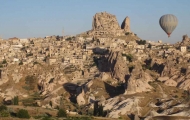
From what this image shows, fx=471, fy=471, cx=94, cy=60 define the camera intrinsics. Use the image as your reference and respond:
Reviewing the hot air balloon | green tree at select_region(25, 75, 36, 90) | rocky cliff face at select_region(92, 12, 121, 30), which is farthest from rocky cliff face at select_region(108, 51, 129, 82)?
rocky cliff face at select_region(92, 12, 121, 30)

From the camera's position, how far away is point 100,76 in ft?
234

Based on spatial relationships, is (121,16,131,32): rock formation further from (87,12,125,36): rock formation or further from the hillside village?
the hillside village

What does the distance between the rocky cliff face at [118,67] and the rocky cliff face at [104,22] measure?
32.1 m

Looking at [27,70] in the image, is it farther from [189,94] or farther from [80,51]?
[189,94]

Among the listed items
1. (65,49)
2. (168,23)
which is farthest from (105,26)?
(168,23)

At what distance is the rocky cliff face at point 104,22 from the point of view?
356 ft

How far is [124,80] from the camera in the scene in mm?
70812

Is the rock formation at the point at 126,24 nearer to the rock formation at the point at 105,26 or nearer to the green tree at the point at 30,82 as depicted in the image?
the rock formation at the point at 105,26

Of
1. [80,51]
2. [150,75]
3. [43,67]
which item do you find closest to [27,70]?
[43,67]

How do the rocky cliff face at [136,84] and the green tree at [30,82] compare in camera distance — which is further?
the green tree at [30,82]

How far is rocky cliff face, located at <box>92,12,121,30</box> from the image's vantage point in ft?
356

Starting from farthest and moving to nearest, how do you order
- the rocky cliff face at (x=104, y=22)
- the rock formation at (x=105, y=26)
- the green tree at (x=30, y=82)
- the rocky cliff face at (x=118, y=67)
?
1. the rocky cliff face at (x=104, y=22)
2. the rock formation at (x=105, y=26)
3. the green tree at (x=30, y=82)
4. the rocky cliff face at (x=118, y=67)

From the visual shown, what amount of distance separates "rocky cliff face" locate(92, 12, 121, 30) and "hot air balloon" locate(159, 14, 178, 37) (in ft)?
92.9

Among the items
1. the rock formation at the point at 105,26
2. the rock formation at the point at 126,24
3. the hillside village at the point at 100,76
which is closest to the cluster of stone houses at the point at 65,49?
the hillside village at the point at 100,76
